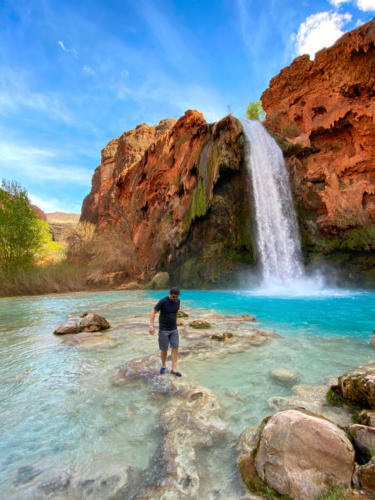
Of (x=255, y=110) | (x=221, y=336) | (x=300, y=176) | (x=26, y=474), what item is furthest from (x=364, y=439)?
(x=255, y=110)

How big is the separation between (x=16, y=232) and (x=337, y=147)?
23.6m

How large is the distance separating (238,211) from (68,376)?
56.1 feet

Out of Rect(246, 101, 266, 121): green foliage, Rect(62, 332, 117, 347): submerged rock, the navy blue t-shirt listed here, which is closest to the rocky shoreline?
the navy blue t-shirt

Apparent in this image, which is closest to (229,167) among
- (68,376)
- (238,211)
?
(238,211)

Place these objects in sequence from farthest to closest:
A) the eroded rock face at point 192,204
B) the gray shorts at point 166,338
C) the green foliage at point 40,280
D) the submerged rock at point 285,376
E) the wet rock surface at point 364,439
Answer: the eroded rock face at point 192,204 < the green foliage at point 40,280 < the gray shorts at point 166,338 < the submerged rock at point 285,376 < the wet rock surface at point 364,439

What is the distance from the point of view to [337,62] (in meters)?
18.8

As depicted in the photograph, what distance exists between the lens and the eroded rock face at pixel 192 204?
19297 millimetres

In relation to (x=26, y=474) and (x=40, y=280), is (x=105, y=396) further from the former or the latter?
(x=40, y=280)

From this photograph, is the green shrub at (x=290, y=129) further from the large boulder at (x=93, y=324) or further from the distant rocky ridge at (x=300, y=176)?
the large boulder at (x=93, y=324)

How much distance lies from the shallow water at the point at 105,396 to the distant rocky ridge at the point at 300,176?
38.8 ft

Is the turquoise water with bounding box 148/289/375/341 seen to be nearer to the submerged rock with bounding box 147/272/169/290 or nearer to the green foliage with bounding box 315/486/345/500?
the green foliage with bounding box 315/486/345/500

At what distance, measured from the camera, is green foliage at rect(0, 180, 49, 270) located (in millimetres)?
20281

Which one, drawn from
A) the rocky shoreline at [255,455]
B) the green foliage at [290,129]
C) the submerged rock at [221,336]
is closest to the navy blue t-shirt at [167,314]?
the rocky shoreline at [255,455]

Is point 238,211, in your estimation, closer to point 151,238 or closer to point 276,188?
point 276,188
